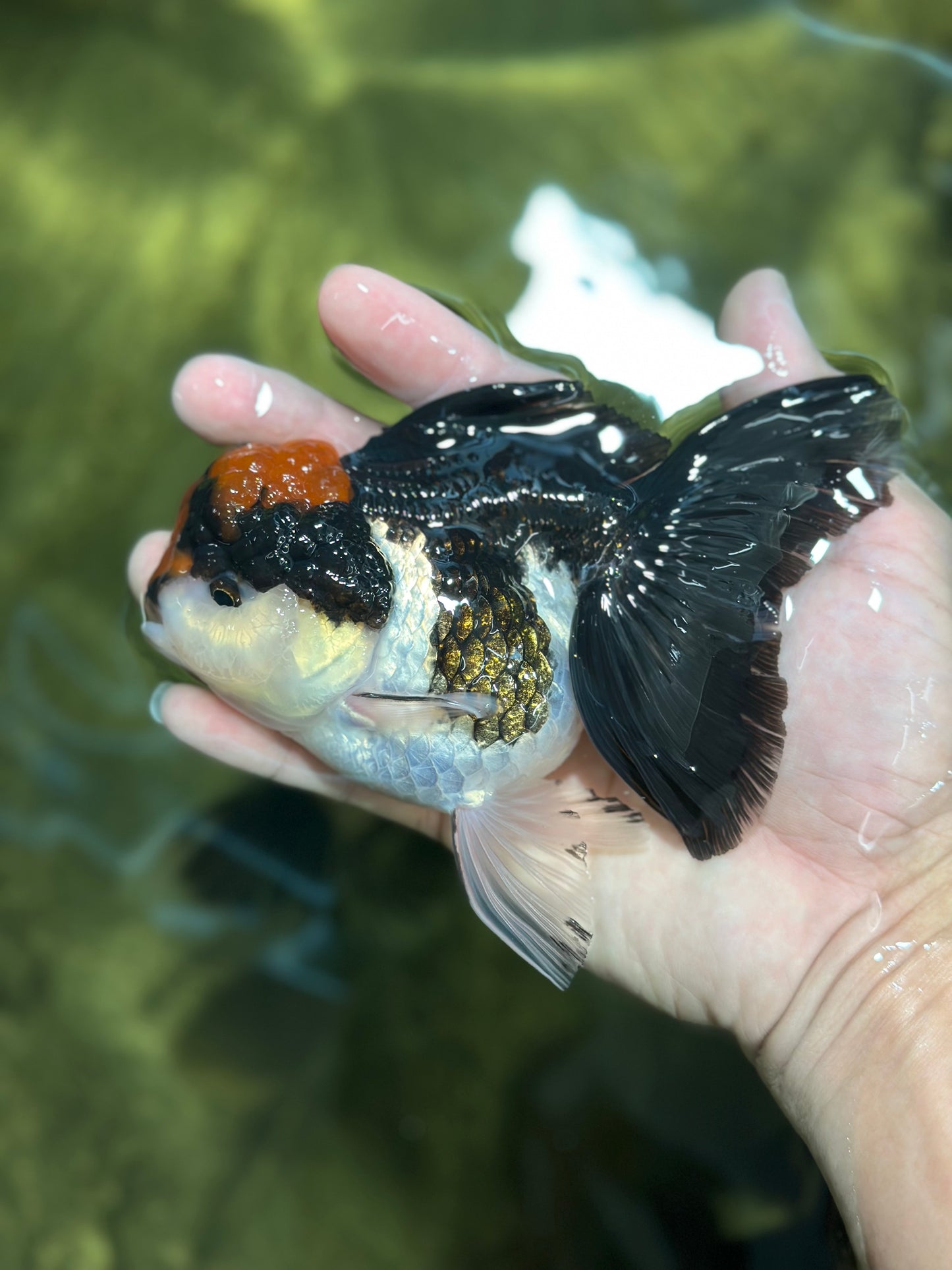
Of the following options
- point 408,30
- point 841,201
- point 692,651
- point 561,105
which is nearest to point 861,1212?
point 692,651

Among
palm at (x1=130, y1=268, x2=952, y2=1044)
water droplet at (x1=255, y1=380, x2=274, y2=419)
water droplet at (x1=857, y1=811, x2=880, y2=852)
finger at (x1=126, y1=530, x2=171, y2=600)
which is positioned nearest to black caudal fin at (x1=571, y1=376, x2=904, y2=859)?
palm at (x1=130, y1=268, x2=952, y2=1044)

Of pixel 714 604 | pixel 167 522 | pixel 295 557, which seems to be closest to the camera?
pixel 295 557

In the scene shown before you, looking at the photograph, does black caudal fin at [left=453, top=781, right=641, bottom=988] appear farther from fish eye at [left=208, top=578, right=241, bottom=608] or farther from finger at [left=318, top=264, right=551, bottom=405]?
finger at [left=318, top=264, right=551, bottom=405]

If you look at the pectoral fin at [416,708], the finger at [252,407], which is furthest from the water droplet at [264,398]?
the pectoral fin at [416,708]

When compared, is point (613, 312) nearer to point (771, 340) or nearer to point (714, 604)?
point (771, 340)

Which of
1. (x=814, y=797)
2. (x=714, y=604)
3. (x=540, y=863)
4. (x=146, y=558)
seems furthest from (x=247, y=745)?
(x=814, y=797)

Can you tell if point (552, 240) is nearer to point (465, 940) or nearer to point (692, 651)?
point (692, 651)
